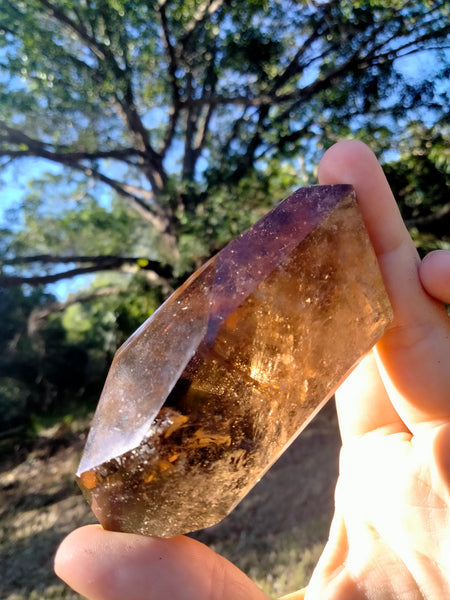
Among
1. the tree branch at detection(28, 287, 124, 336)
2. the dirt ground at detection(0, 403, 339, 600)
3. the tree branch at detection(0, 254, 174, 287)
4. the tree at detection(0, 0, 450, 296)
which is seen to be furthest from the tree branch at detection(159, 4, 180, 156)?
the dirt ground at detection(0, 403, 339, 600)

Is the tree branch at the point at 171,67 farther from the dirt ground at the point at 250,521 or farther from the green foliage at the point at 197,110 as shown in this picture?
the dirt ground at the point at 250,521

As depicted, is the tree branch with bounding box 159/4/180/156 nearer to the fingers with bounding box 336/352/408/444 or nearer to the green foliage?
the green foliage

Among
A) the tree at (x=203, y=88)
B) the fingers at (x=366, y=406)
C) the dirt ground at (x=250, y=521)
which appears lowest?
the dirt ground at (x=250, y=521)

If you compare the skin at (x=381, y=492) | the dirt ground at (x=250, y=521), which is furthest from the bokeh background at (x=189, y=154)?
the skin at (x=381, y=492)

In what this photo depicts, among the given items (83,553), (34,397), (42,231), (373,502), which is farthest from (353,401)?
(34,397)

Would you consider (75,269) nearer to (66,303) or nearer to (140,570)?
(66,303)

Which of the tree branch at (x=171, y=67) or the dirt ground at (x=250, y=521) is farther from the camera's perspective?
the tree branch at (x=171, y=67)

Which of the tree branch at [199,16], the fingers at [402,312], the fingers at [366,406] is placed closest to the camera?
the fingers at [402,312]

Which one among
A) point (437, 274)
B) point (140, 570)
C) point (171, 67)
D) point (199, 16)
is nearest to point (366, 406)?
point (437, 274)

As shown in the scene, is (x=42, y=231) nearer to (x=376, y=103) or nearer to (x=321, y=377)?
(x=376, y=103)
